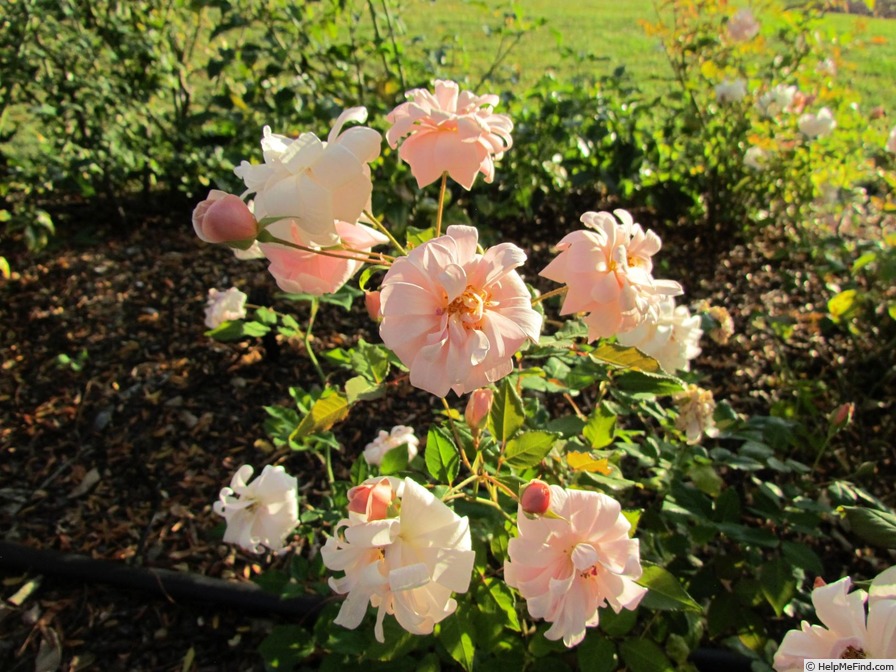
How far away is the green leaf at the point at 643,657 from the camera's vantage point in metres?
1.16

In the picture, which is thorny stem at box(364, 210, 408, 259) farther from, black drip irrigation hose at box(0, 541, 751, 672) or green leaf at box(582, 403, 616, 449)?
black drip irrigation hose at box(0, 541, 751, 672)

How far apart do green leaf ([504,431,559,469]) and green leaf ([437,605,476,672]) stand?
0.27 m

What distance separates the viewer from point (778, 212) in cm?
287

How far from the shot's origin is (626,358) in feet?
3.31

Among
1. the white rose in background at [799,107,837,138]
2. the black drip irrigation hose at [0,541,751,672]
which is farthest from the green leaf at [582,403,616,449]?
the white rose in background at [799,107,837,138]

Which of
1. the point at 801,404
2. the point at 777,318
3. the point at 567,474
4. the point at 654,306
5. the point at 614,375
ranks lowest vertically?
the point at 801,404

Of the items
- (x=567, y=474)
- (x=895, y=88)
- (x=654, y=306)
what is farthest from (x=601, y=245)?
(x=895, y=88)

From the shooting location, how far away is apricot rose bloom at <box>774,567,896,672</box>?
71cm

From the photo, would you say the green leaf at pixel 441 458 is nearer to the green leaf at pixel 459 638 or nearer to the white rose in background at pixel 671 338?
the green leaf at pixel 459 638

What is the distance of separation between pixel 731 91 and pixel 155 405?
2514 mm

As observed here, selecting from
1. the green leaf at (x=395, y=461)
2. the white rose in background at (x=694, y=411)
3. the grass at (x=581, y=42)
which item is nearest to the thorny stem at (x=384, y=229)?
the green leaf at (x=395, y=461)

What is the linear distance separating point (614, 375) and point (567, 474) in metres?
0.21

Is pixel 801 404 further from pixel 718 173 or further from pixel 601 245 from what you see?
pixel 601 245

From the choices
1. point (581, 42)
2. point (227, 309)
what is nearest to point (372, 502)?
point (227, 309)
